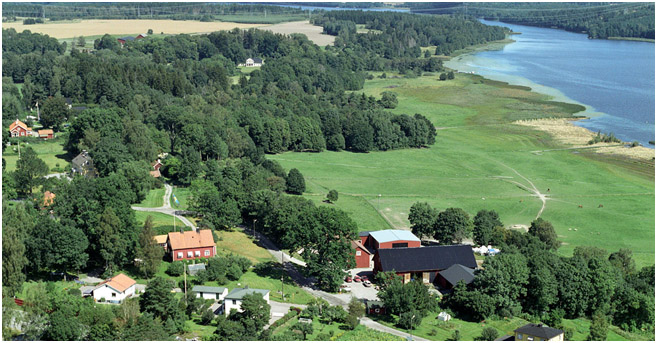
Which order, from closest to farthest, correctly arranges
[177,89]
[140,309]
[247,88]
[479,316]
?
1. [140,309]
2. [479,316]
3. [177,89]
4. [247,88]

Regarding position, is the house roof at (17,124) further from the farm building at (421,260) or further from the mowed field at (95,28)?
the mowed field at (95,28)

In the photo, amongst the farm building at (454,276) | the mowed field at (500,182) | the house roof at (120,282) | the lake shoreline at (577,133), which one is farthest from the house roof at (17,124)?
the lake shoreline at (577,133)

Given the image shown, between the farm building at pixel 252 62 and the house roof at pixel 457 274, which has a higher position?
the farm building at pixel 252 62

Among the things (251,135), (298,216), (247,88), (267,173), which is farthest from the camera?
(247,88)

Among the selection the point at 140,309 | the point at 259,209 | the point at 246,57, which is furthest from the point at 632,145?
the point at 246,57

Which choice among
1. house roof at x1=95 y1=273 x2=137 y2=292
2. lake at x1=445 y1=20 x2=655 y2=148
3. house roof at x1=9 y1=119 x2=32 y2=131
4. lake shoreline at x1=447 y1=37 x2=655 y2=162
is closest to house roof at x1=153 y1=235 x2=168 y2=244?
house roof at x1=95 y1=273 x2=137 y2=292

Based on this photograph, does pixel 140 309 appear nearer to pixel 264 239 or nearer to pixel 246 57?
pixel 264 239

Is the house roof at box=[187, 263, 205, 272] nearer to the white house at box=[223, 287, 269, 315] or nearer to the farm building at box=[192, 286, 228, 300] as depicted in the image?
the farm building at box=[192, 286, 228, 300]

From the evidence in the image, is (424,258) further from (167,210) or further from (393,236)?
(167,210)
